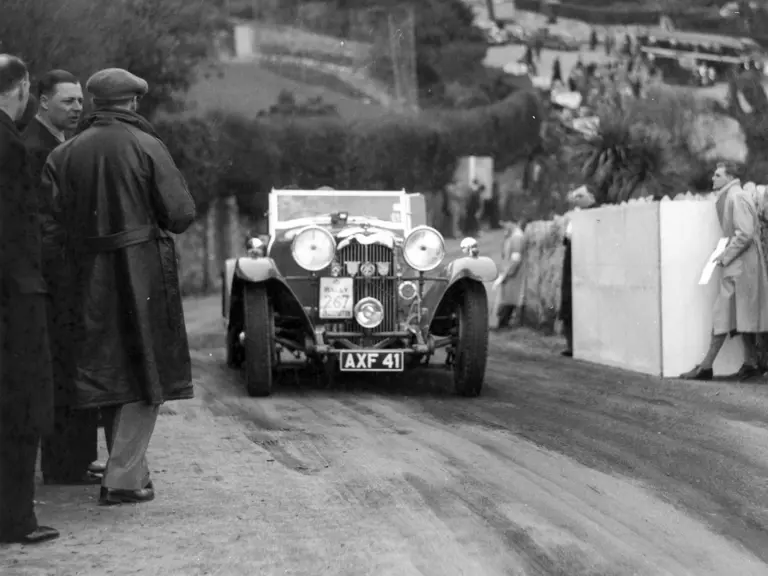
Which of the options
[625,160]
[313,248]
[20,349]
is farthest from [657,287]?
[625,160]

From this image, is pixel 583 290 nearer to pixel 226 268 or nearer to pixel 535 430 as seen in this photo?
pixel 226 268

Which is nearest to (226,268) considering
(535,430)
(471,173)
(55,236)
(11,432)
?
(535,430)

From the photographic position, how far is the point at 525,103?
5112cm

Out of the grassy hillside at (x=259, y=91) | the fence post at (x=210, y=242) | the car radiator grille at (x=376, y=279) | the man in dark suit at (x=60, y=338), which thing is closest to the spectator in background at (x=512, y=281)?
the car radiator grille at (x=376, y=279)

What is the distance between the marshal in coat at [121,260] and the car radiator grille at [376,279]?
436 centimetres

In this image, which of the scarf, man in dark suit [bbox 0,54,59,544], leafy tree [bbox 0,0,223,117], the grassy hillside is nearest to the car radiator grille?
the scarf

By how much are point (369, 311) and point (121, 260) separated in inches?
177

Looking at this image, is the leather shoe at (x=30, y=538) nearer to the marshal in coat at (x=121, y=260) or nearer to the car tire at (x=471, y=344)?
the marshal in coat at (x=121, y=260)

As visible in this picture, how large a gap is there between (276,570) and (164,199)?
1.88 metres

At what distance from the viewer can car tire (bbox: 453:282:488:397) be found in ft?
30.5

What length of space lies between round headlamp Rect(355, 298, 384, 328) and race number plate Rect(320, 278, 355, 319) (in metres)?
0.08

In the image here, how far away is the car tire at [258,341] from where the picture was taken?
9.30 metres

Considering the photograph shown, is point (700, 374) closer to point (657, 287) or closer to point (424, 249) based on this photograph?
point (657, 287)

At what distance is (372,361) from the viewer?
9312 millimetres
